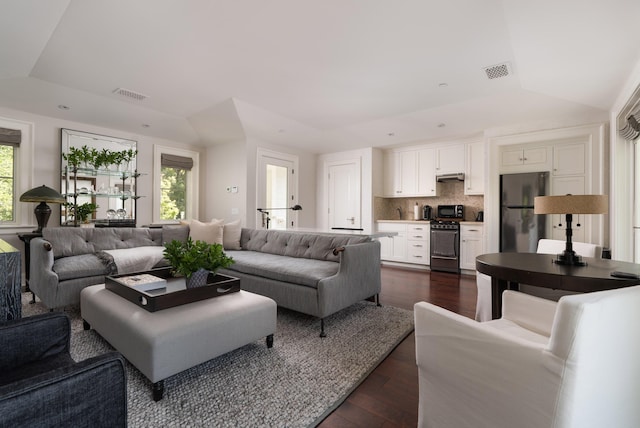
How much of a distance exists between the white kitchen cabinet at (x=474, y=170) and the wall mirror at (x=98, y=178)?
5566 mm

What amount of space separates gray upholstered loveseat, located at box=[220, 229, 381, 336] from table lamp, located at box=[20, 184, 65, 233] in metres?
2.25

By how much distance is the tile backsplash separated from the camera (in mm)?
5637

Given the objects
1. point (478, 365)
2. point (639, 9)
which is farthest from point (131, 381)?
Result: point (639, 9)

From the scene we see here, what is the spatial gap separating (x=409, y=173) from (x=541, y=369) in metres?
5.47

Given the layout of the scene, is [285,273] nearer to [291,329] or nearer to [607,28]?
[291,329]

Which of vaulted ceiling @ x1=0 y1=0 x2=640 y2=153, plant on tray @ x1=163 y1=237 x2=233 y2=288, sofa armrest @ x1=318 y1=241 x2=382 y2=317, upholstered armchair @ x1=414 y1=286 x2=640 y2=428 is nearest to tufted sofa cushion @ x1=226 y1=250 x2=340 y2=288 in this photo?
sofa armrest @ x1=318 y1=241 x2=382 y2=317

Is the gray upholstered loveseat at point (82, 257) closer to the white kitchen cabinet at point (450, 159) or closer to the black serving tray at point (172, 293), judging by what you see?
the black serving tray at point (172, 293)

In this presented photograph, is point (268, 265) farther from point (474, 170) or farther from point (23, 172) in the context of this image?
point (474, 170)

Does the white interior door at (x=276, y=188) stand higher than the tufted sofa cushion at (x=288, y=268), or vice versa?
the white interior door at (x=276, y=188)

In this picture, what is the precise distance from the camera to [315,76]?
136 inches

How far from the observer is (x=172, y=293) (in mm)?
1992

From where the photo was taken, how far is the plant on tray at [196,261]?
221 centimetres

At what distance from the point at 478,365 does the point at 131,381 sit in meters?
1.89

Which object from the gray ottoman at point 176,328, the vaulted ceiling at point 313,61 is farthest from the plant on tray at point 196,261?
the vaulted ceiling at point 313,61
